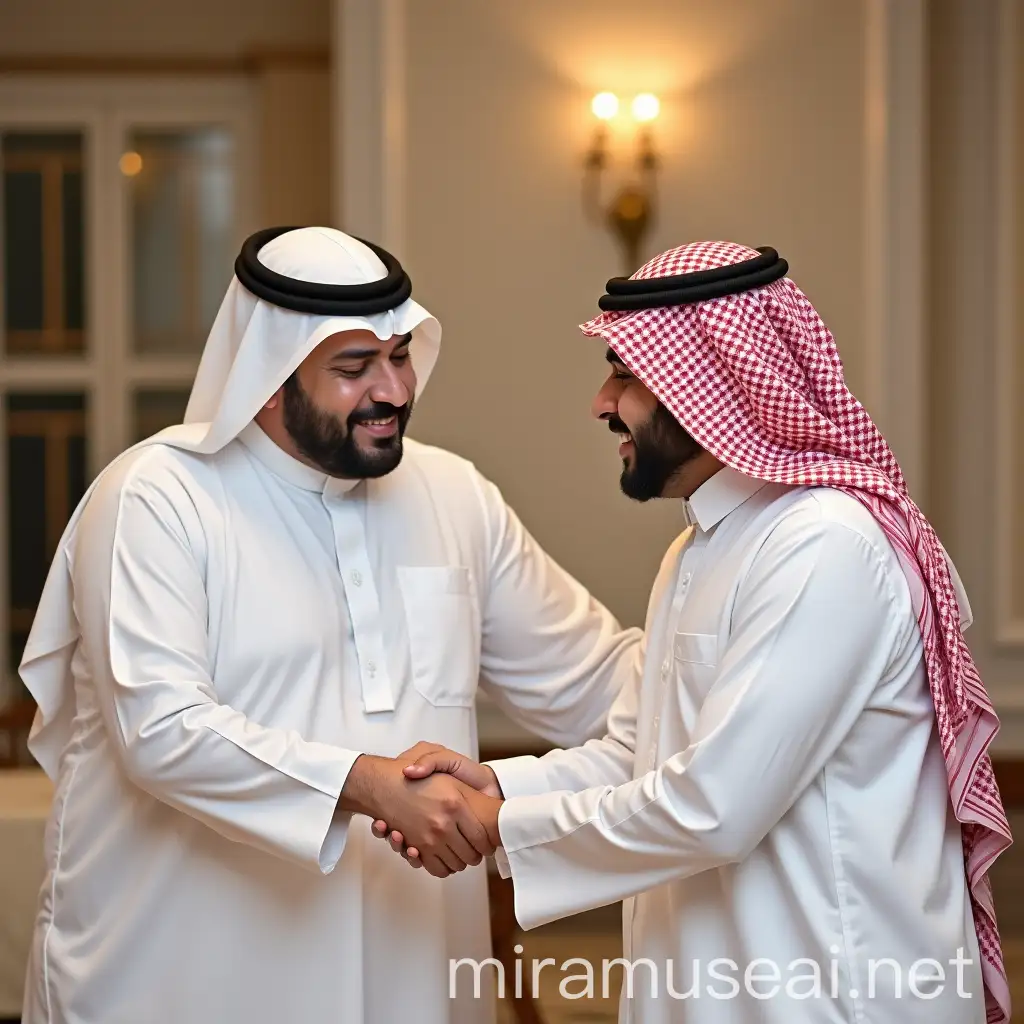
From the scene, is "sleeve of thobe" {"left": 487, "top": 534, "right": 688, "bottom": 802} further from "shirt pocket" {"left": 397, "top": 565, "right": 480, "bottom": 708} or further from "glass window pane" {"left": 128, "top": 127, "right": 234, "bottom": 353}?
"glass window pane" {"left": 128, "top": 127, "right": 234, "bottom": 353}

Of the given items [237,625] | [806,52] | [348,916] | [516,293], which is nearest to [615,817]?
[348,916]

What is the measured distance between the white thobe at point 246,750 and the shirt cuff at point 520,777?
13 cm

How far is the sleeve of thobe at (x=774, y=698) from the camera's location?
1.97 metres

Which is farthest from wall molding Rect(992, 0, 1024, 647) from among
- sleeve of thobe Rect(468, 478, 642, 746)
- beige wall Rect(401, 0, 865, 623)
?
sleeve of thobe Rect(468, 478, 642, 746)

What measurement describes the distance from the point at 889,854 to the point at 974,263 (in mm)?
3717

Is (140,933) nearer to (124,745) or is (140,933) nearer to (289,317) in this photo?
(124,745)

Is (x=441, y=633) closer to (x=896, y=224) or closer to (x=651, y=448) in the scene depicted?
(x=651, y=448)

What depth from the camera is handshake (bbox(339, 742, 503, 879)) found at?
7.66 ft

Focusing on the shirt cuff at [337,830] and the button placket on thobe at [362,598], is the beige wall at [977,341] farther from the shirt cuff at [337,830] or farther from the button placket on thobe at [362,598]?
the shirt cuff at [337,830]

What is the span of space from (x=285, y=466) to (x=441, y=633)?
41 centimetres

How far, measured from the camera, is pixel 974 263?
5.27 meters

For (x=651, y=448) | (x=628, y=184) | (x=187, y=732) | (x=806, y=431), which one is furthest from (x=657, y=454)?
(x=628, y=184)

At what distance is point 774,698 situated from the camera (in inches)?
77.3

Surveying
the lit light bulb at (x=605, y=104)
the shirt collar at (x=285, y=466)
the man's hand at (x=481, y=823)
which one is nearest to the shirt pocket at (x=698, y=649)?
the man's hand at (x=481, y=823)
